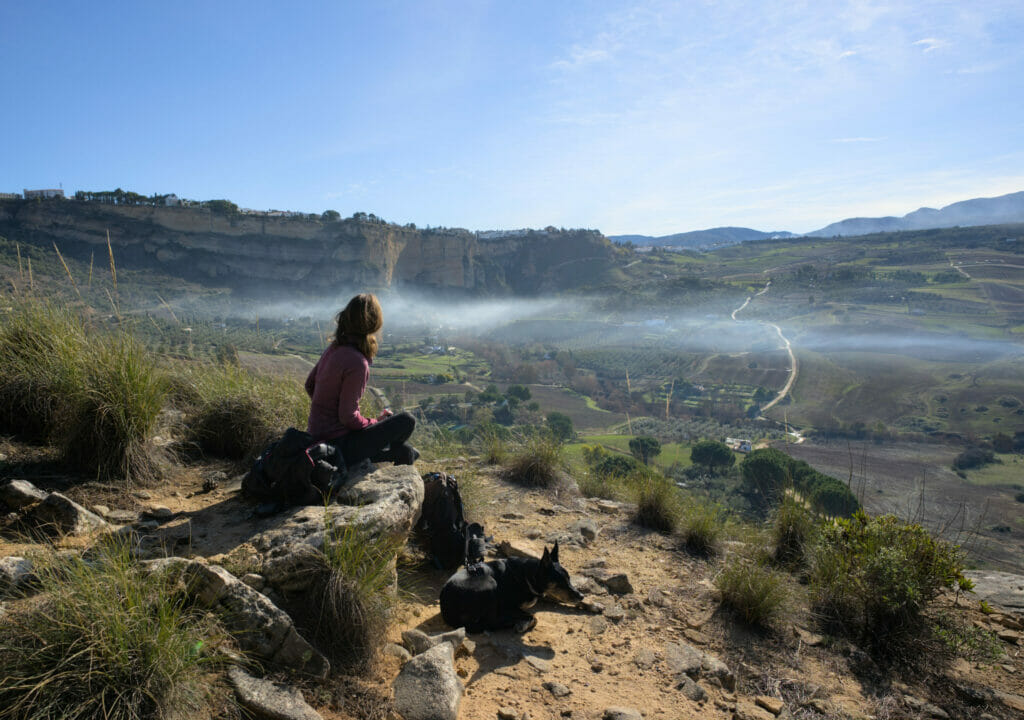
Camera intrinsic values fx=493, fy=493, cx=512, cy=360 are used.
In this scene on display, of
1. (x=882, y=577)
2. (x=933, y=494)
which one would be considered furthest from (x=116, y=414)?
(x=933, y=494)

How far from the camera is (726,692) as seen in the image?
3254 millimetres

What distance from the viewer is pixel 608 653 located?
11.5ft

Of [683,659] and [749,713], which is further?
[683,659]

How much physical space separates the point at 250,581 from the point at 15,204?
63721 mm

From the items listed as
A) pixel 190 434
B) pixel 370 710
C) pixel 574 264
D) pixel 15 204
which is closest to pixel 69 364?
pixel 190 434

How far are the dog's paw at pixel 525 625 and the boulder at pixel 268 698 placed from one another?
5.33 feet

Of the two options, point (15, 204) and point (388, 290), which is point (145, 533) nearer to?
point (15, 204)

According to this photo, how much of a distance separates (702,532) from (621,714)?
9.65ft

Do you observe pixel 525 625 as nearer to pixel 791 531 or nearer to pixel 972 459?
pixel 791 531

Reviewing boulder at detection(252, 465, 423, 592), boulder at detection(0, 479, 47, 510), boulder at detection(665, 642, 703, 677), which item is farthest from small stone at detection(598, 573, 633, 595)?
boulder at detection(0, 479, 47, 510)

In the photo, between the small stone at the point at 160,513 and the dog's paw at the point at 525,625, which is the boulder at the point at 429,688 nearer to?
the dog's paw at the point at 525,625

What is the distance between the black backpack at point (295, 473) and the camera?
3561 mm

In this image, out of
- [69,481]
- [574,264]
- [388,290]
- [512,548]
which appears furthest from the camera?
[574,264]

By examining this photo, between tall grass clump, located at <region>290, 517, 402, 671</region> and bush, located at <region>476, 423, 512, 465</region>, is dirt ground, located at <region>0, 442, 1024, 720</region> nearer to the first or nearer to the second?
tall grass clump, located at <region>290, 517, 402, 671</region>
